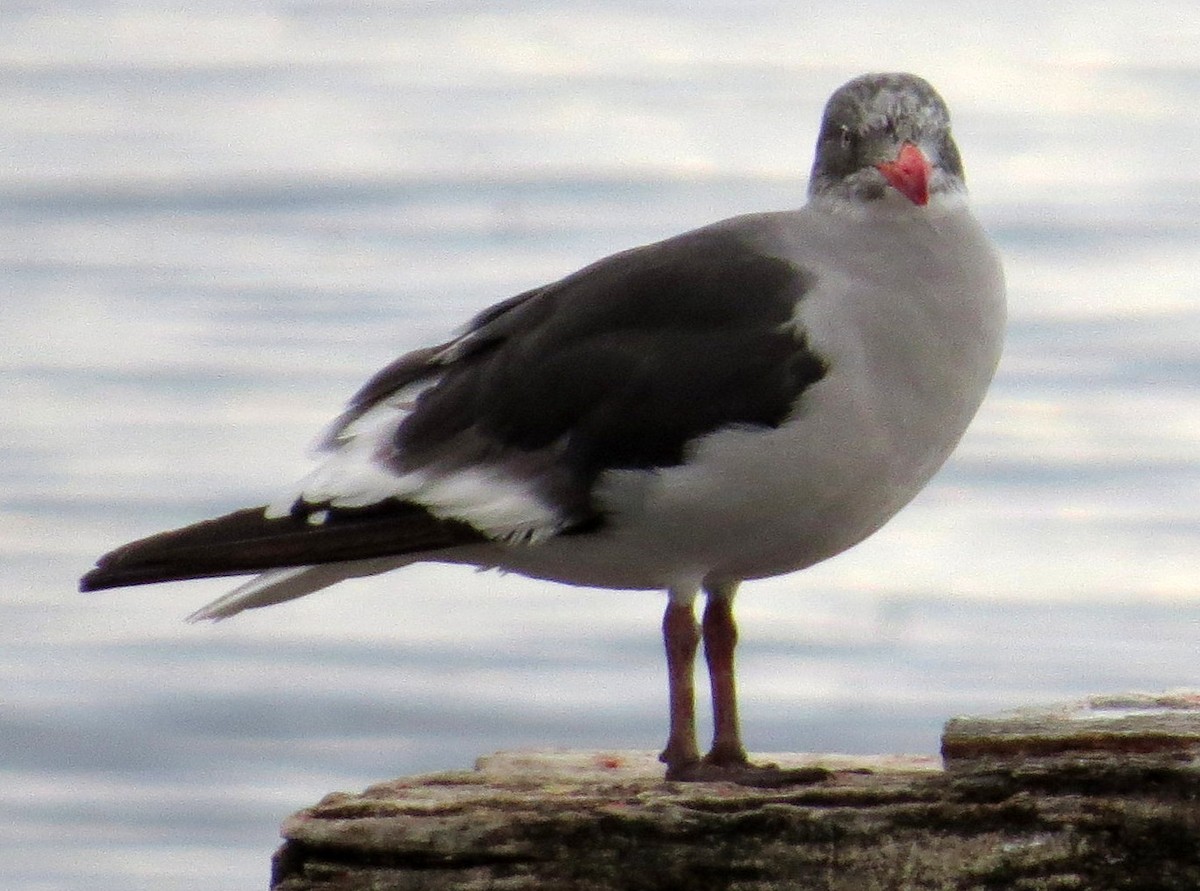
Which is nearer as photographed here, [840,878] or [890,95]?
[840,878]

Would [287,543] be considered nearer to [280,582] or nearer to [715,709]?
[280,582]

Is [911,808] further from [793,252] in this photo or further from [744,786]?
[793,252]

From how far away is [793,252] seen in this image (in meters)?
5.18

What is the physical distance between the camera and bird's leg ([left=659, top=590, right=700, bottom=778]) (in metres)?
5.10

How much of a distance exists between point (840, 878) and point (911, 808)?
18 centimetres

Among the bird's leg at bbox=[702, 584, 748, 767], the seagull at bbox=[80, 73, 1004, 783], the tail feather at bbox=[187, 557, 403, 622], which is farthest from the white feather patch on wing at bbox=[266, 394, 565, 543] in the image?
the bird's leg at bbox=[702, 584, 748, 767]

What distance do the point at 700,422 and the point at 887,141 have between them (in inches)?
33.4

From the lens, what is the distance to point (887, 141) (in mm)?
5332

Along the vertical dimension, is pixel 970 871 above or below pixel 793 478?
below

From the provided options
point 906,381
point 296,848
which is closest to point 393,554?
point 296,848

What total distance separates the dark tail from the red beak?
1221mm

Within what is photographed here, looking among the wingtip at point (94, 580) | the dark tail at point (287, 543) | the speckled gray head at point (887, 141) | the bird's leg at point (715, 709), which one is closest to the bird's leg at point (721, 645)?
the bird's leg at point (715, 709)

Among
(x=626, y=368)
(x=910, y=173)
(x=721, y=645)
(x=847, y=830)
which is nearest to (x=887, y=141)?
(x=910, y=173)

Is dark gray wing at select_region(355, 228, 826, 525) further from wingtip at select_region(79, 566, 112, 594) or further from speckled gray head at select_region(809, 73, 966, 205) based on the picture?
wingtip at select_region(79, 566, 112, 594)
